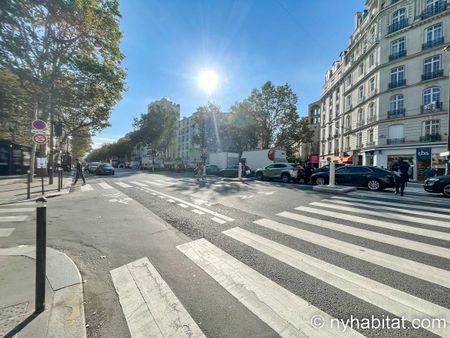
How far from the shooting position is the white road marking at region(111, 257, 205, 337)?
230 cm

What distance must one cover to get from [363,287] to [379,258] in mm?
1097

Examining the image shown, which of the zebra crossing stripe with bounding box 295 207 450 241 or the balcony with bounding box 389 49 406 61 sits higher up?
the balcony with bounding box 389 49 406 61

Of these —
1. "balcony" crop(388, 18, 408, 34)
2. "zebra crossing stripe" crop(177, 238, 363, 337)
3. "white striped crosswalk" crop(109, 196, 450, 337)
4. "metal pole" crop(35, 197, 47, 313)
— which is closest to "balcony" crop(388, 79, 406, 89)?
"balcony" crop(388, 18, 408, 34)

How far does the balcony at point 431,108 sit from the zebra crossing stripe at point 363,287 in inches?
1215

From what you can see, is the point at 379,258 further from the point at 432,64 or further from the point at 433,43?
the point at 433,43

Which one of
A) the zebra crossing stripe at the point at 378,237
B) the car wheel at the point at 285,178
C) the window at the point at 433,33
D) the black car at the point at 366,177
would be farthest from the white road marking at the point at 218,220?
the window at the point at 433,33

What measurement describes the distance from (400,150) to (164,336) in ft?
109

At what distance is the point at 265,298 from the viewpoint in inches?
111

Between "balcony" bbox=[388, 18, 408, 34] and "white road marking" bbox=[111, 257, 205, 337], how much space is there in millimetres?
37940

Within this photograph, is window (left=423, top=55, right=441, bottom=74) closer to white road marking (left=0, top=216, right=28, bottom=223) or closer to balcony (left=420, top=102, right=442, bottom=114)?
balcony (left=420, top=102, right=442, bottom=114)

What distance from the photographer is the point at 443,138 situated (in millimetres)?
24734

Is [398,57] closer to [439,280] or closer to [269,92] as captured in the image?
[269,92]

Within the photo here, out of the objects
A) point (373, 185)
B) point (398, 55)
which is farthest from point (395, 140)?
point (373, 185)

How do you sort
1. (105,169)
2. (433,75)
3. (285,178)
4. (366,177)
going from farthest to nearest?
(105,169) → (433,75) → (285,178) → (366,177)
